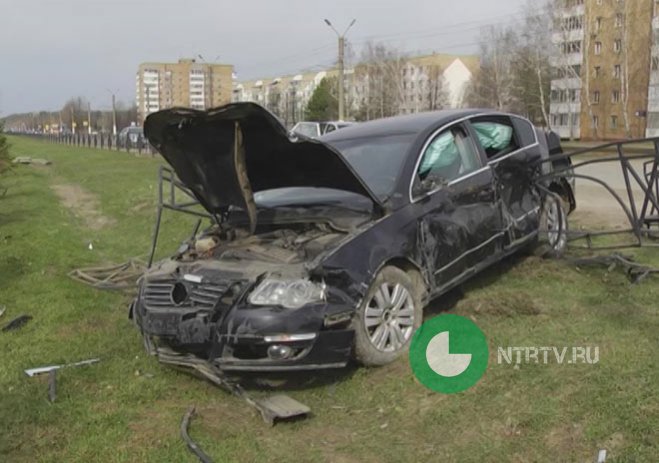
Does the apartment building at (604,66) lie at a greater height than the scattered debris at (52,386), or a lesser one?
greater

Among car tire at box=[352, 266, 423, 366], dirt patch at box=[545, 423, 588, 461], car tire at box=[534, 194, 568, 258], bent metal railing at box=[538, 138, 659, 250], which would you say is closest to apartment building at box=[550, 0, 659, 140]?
bent metal railing at box=[538, 138, 659, 250]

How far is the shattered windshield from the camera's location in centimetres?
523

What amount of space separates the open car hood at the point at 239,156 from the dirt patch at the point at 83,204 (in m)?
7.97

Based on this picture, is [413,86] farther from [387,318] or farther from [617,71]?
[387,318]

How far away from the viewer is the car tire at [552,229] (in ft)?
22.3

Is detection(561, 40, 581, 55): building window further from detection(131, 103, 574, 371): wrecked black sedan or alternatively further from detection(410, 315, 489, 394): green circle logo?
detection(410, 315, 489, 394): green circle logo

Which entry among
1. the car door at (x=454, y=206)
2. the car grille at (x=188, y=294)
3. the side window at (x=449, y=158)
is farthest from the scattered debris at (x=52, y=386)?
the side window at (x=449, y=158)

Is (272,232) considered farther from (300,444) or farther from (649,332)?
(649,332)

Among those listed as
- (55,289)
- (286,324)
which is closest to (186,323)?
(286,324)

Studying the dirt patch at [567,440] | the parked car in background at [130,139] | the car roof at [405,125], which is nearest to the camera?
the dirt patch at [567,440]

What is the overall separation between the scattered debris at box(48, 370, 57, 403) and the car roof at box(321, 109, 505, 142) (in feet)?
9.54

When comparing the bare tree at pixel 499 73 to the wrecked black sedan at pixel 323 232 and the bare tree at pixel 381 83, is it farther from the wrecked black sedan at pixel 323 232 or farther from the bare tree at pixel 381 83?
the wrecked black sedan at pixel 323 232

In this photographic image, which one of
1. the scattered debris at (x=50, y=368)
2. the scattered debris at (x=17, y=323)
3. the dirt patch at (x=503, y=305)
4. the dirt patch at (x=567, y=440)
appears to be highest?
the dirt patch at (x=503, y=305)

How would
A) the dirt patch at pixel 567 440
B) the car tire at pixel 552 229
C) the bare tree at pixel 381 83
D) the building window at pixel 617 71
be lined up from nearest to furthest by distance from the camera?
the dirt patch at pixel 567 440
the car tire at pixel 552 229
the building window at pixel 617 71
the bare tree at pixel 381 83
